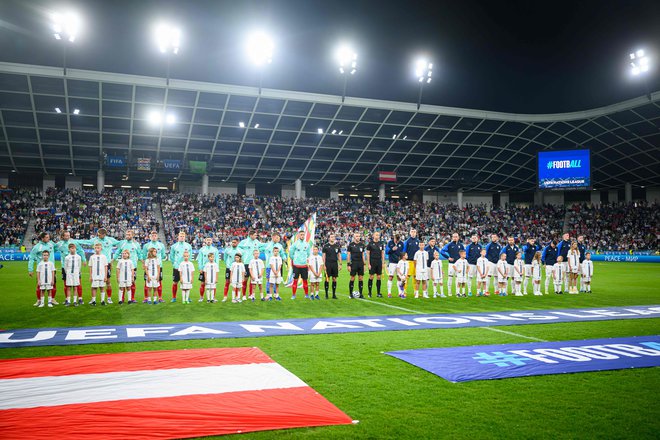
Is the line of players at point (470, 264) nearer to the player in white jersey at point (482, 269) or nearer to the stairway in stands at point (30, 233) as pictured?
the player in white jersey at point (482, 269)

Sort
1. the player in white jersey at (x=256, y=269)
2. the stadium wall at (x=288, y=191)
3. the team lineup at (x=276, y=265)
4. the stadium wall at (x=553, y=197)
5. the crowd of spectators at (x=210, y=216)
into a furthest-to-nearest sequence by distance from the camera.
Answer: the stadium wall at (x=553, y=197), the stadium wall at (x=288, y=191), the crowd of spectators at (x=210, y=216), the player in white jersey at (x=256, y=269), the team lineup at (x=276, y=265)

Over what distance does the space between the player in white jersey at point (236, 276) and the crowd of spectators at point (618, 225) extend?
134ft

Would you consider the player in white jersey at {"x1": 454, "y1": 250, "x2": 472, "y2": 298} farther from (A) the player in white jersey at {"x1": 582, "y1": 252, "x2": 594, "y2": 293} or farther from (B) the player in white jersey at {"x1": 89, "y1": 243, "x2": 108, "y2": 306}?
(B) the player in white jersey at {"x1": 89, "y1": 243, "x2": 108, "y2": 306}

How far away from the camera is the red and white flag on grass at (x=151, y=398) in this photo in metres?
4.45

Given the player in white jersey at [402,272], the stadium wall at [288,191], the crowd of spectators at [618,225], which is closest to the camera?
the player in white jersey at [402,272]

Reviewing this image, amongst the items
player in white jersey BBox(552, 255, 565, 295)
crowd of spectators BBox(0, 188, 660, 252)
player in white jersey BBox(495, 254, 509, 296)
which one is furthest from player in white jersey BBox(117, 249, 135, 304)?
crowd of spectators BBox(0, 188, 660, 252)

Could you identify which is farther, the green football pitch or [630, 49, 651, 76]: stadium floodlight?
[630, 49, 651, 76]: stadium floodlight

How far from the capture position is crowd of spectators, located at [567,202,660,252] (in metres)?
45.3

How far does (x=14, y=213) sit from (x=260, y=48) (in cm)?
2442

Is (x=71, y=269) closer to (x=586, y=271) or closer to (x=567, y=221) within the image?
(x=586, y=271)

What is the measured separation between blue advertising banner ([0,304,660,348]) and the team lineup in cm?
163

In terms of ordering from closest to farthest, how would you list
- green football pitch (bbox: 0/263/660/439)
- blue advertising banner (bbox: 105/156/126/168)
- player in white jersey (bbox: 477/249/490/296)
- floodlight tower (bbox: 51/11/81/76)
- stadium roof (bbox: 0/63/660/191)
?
green football pitch (bbox: 0/263/660/439)
player in white jersey (bbox: 477/249/490/296)
floodlight tower (bbox: 51/11/81/76)
stadium roof (bbox: 0/63/660/191)
blue advertising banner (bbox: 105/156/126/168)

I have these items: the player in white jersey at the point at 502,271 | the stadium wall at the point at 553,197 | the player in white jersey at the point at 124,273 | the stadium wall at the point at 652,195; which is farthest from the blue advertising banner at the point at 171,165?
the stadium wall at the point at 652,195

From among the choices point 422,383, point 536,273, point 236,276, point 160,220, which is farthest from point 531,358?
point 160,220
